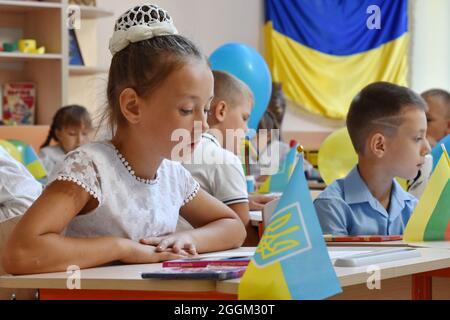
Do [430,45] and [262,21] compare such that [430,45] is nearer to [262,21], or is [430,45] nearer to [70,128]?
[262,21]

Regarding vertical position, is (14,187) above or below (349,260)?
below

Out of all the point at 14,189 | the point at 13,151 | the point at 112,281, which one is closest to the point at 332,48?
the point at 13,151

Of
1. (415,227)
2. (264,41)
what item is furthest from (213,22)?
(415,227)

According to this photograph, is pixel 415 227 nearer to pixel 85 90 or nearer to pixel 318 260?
pixel 318 260

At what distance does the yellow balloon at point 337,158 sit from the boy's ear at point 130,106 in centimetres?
236

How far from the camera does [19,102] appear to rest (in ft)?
21.5

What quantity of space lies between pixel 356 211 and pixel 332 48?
5.83 m

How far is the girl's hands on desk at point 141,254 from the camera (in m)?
1.52

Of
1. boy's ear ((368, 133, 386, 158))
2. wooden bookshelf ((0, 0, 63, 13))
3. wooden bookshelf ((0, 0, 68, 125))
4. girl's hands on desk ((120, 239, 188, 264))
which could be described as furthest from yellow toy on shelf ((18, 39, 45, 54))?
girl's hands on desk ((120, 239, 188, 264))

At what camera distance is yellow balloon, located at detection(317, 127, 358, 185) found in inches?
156

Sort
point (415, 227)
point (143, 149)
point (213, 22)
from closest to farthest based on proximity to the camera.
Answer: point (143, 149)
point (415, 227)
point (213, 22)
